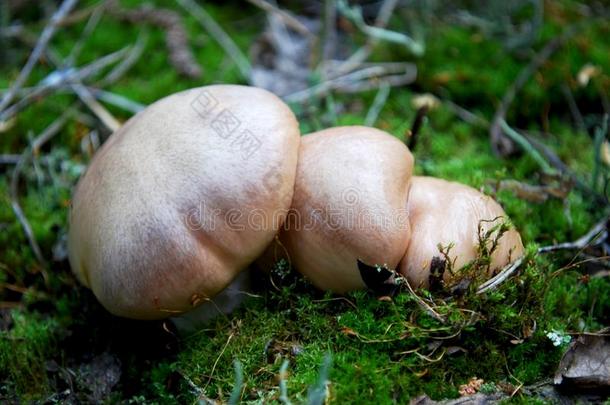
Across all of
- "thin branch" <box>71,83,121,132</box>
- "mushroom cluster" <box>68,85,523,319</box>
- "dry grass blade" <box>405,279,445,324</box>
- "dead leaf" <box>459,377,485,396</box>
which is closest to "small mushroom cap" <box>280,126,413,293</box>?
"mushroom cluster" <box>68,85,523,319</box>

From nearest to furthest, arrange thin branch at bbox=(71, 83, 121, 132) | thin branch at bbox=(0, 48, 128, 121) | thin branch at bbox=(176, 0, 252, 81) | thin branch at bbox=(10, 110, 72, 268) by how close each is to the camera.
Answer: thin branch at bbox=(10, 110, 72, 268) → thin branch at bbox=(0, 48, 128, 121) → thin branch at bbox=(71, 83, 121, 132) → thin branch at bbox=(176, 0, 252, 81)

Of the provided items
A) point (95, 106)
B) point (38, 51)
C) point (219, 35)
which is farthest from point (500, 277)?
point (38, 51)

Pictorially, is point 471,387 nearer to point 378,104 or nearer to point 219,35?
point 378,104

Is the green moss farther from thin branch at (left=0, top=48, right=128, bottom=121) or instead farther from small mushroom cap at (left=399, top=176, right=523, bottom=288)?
small mushroom cap at (left=399, top=176, right=523, bottom=288)

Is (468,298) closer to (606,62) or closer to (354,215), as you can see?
(354,215)

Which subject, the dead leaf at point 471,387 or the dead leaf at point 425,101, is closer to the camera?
the dead leaf at point 471,387

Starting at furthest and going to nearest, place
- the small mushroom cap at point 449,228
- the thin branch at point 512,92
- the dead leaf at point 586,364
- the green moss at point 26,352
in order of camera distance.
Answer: the thin branch at point 512,92
the green moss at point 26,352
the small mushroom cap at point 449,228
the dead leaf at point 586,364

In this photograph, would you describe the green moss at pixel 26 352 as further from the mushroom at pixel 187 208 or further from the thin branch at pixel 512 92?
the thin branch at pixel 512 92

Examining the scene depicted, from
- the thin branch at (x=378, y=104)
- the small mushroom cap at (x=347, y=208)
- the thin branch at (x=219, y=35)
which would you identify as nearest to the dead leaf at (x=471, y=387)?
the small mushroom cap at (x=347, y=208)

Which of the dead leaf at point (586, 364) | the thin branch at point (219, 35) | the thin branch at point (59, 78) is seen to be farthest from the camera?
the thin branch at point (219, 35)
